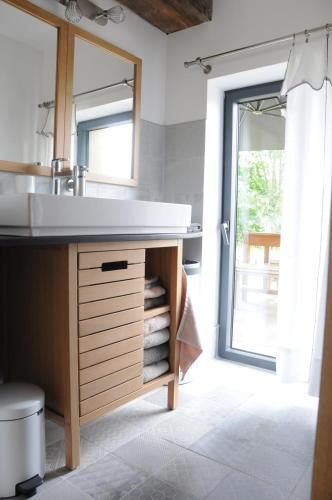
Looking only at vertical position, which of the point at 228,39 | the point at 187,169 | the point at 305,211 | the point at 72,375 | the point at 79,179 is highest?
the point at 228,39

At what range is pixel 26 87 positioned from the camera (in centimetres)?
175

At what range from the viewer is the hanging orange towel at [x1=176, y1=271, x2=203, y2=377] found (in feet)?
5.79

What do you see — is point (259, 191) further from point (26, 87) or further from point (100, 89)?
point (26, 87)

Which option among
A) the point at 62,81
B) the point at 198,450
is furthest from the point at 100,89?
the point at 198,450

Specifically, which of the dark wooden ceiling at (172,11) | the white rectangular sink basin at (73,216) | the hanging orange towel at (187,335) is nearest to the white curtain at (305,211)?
the hanging orange towel at (187,335)

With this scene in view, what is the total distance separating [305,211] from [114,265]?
40.3 inches

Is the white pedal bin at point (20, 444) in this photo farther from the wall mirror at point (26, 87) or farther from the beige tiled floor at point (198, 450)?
the wall mirror at point (26, 87)

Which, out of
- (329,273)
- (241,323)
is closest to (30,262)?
(329,273)

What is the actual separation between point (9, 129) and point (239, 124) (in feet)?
4.70

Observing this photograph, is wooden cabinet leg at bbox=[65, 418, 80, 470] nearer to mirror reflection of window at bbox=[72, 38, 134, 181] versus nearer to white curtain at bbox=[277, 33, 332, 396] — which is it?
white curtain at bbox=[277, 33, 332, 396]

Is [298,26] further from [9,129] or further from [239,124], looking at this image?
[9,129]

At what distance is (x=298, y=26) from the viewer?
197 centimetres

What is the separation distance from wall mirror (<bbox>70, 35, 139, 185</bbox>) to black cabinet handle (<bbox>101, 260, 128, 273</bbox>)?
0.71 meters

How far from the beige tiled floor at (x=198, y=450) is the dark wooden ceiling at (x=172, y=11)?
2090mm
